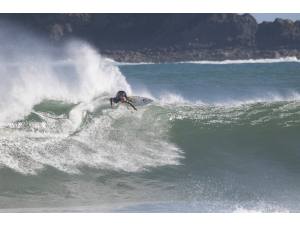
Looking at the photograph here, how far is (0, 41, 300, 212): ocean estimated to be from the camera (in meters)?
10.7

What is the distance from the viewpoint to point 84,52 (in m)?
18.4

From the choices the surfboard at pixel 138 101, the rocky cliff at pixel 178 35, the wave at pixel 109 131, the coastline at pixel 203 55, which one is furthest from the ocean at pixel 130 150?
the coastline at pixel 203 55

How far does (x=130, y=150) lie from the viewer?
12922mm

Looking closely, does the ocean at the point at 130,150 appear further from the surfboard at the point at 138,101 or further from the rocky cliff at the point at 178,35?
the rocky cliff at the point at 178,35

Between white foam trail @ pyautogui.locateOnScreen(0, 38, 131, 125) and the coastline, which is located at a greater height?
the coastline

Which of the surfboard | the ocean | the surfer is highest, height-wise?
the surfboard

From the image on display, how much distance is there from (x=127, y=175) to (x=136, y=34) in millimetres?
24937

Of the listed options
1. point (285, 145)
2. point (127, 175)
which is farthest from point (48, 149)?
point (285, 145)

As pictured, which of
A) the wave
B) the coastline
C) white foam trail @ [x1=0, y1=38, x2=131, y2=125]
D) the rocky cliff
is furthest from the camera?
the coastline

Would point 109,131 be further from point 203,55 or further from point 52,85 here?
point 203,55

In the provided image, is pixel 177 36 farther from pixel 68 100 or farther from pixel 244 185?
pixel 244 185

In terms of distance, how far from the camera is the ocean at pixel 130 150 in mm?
10719

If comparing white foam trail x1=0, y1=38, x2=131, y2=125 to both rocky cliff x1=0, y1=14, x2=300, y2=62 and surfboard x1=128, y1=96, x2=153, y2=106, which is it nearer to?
surfboard x1=128, y1=96, x2=153, y2=106

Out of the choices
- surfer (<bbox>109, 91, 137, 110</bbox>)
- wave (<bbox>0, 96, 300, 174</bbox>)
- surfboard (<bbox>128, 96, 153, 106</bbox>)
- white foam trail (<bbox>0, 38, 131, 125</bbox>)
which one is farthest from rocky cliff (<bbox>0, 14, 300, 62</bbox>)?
surfer (<bbox>109, 91, 137, 110</bbox>)
